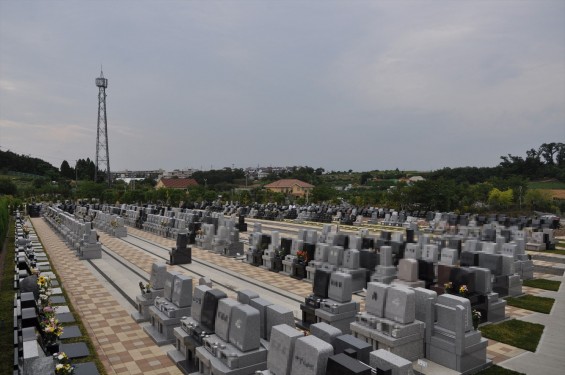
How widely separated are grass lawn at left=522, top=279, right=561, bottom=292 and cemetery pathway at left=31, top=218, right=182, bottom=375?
44.3ft

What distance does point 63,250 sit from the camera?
2277 centimetres

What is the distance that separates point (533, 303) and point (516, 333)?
11.0 feet

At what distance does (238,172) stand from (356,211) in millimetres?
104961

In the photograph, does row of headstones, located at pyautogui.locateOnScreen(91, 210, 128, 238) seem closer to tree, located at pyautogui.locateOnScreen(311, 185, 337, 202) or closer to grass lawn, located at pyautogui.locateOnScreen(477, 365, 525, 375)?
grass lawn, located at pyautogui.locateOnScreen(477, 365, 525, 375)

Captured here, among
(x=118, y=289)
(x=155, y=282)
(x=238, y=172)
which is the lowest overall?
(x=118, y=289)

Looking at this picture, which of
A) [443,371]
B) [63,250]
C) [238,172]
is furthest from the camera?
[238,172]

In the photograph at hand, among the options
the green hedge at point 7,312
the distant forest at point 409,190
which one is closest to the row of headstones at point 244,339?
the green hedge at point 7,312

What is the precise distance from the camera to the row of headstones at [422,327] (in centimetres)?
816

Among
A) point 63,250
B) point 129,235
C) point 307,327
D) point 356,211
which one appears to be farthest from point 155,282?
point 356,211

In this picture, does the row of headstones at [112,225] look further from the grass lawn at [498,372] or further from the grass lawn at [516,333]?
the grass lawn at [498,372]

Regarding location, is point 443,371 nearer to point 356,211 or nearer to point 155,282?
point 155,282

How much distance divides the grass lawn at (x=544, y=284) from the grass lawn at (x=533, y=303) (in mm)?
1838

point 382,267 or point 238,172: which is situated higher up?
point 238,172

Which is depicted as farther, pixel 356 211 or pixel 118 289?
pixel 356 211
